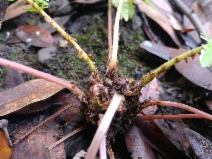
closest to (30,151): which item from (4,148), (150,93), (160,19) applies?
(4,148)

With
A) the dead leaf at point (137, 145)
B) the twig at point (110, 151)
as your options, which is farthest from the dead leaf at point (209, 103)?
the twig at point (110, 151)

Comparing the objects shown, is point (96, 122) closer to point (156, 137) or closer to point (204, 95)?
point (156, 137)

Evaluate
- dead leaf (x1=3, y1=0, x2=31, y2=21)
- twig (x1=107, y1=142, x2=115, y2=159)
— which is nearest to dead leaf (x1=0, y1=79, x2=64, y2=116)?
twig (x1=107, y1=142, x2=115, y2=159)

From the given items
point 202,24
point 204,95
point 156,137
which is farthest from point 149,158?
point 202,24

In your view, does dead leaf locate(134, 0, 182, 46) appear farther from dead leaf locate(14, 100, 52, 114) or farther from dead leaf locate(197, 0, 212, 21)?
dead leaf locate(14, 100, 52, 114)

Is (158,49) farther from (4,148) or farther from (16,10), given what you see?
(4,148)

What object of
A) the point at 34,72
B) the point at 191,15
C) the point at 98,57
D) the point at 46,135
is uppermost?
the point at 191,15

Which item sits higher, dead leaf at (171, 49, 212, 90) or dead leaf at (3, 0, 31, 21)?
dead leaf at (171, 49, 212, 90)
